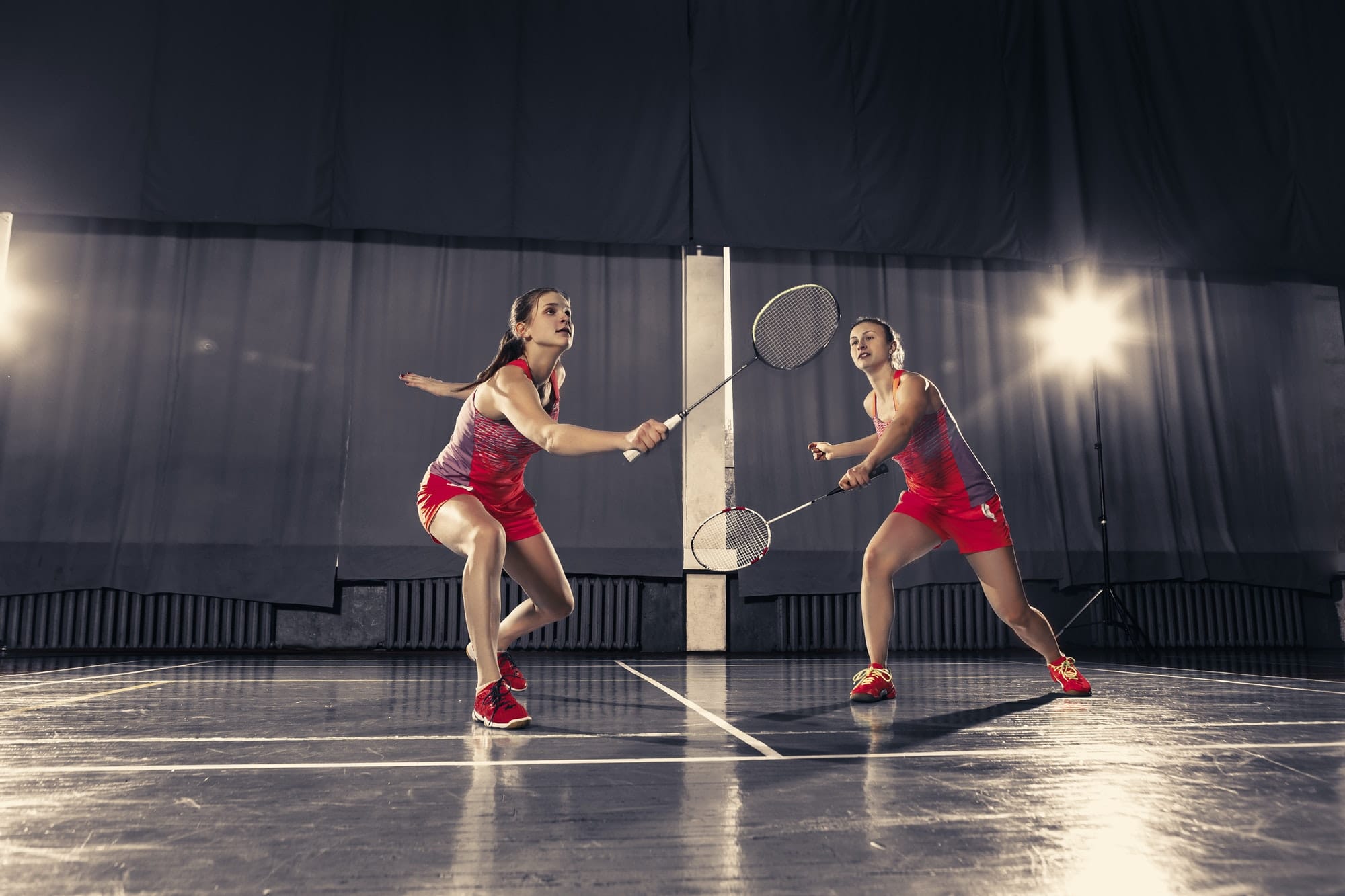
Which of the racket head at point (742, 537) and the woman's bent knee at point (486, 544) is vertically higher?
the racket head at point (742, 537)

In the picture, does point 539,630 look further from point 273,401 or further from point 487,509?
point 487,509

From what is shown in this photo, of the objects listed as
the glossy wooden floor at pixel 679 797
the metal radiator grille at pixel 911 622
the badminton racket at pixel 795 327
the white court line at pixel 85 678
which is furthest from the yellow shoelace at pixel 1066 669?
the white court line at pixel 85 678

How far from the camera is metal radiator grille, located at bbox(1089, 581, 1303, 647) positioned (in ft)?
23.8

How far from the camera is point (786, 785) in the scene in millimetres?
1511

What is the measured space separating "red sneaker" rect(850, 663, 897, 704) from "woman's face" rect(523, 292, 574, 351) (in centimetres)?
143

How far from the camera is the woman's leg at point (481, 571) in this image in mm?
2458

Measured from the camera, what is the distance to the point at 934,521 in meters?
3.22

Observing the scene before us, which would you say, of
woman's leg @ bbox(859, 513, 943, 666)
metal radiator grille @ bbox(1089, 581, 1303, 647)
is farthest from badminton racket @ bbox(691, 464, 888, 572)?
metal radiator grille @ bbox(1089, 581, 1303, 647)

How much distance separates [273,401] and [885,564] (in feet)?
16.3

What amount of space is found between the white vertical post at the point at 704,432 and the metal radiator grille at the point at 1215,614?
3282 millimetres

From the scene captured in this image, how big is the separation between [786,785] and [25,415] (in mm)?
6759

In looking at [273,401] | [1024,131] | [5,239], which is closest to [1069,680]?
[273,401]

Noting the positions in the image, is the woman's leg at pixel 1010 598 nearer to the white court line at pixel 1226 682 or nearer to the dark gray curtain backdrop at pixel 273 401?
the white court line at pixel 1226 682

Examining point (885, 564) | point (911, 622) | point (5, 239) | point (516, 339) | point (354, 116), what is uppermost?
point (354, 116)
